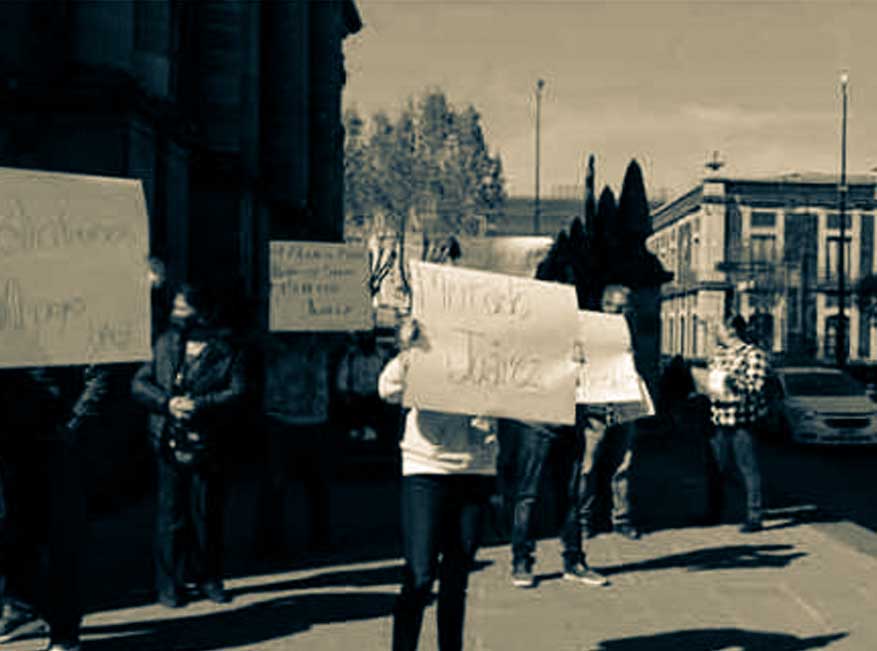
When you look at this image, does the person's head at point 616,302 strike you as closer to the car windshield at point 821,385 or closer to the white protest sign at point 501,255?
the white protest sign at point 501,255

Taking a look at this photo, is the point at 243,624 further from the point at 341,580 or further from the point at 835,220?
the point at 835,220

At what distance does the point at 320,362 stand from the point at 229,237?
913 cm

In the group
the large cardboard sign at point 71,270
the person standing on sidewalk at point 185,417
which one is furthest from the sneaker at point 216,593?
the large cardboard sign at point 71,270

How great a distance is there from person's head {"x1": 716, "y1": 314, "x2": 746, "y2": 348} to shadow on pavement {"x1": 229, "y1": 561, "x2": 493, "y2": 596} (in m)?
3.44

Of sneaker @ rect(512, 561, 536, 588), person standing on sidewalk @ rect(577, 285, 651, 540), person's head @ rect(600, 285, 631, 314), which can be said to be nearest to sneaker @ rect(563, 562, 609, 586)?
sneaker @ rect(512, 561, 536, 588)

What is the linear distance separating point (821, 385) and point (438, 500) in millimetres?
18487

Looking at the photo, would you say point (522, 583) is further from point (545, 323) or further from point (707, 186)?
point (707, 186)

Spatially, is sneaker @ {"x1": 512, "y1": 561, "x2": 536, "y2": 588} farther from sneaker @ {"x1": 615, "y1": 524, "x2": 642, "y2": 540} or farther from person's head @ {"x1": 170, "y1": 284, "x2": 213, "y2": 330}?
person's head @ {"x1": 170, "y1": 284, "x2": 213, "y2": 330}

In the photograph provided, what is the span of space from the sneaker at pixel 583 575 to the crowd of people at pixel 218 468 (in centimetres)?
1

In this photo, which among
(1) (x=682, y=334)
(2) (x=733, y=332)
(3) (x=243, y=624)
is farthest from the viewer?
(1) (x=682, y=334)

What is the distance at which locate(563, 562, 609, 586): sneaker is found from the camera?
7.96 m

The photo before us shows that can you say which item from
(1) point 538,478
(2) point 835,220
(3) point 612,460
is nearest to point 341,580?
(1) point 538,478

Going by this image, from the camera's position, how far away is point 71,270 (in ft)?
18.6

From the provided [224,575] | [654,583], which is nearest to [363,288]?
[224,575]
